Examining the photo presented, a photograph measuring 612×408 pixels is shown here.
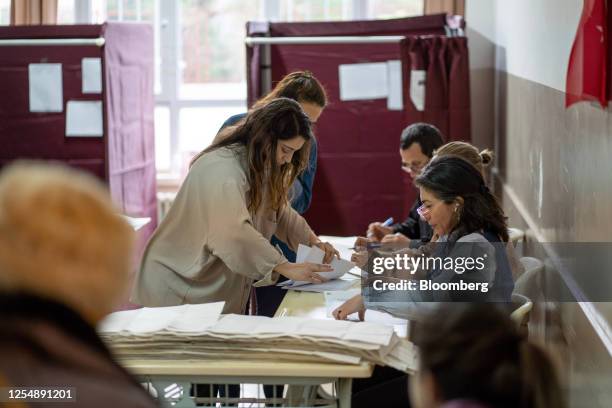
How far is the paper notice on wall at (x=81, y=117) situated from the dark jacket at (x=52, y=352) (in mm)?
4821

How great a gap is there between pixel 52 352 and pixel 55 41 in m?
4.90

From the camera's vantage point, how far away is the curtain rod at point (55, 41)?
5.60 m

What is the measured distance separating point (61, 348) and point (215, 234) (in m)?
1.98

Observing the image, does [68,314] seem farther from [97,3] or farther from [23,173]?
[97,3]

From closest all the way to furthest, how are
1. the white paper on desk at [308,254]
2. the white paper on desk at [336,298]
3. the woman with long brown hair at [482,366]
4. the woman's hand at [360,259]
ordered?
1. the woman with long brown hair at [482,366]
2. the white paper on desk at [336,298]
3. the white paper on desk at [308,254]
4. the woman's hand at [360,259]

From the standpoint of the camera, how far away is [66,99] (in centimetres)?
579

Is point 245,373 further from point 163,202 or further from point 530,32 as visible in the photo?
point 163,202

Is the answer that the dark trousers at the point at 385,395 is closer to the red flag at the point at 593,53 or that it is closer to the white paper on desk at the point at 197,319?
the white paper on desk at the point at 197,319

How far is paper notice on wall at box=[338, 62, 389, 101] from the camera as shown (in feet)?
18.6

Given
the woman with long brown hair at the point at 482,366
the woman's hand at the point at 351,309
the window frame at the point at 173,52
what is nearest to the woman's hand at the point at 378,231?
the woman's hand at the point at 351,309

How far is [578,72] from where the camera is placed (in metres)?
2.49

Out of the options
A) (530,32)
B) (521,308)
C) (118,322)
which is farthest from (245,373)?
(530,32)

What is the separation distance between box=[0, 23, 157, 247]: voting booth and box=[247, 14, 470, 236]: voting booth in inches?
31.7

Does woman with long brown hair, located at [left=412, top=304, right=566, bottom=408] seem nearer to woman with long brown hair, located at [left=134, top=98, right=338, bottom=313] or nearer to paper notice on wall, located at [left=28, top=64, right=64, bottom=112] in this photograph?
woman with long brown hair, located at [left=134, top=98, right=338, bottom=313]
